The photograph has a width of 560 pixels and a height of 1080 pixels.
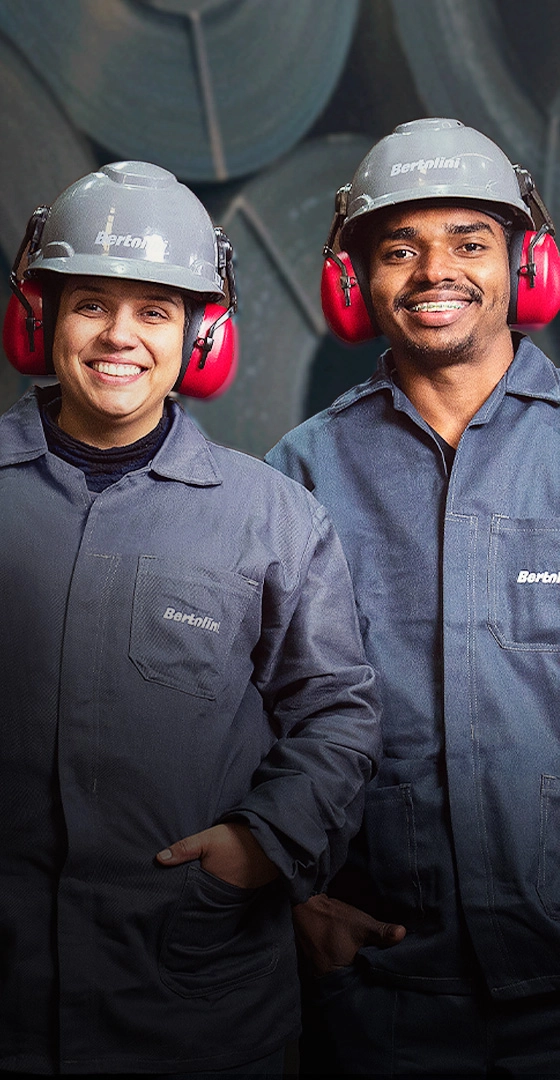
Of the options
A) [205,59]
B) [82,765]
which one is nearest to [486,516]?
[82,765]

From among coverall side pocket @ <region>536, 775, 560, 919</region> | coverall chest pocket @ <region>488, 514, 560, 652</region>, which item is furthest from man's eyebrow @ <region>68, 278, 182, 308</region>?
coverall side pocket @ <region>536, 775, 560, 919</region>

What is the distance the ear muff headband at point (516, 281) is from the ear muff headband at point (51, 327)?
33cm

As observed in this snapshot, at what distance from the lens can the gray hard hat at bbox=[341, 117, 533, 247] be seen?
7.72 feet

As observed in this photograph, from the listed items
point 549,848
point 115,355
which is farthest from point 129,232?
point 549,848

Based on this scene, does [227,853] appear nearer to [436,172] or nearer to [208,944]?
[208,944]

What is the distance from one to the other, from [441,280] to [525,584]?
0.65 meters

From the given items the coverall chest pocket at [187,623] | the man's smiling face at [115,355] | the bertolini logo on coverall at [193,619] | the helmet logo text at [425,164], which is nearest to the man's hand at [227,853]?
the coverall chest pocket at [187,623]

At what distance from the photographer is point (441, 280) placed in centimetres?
236

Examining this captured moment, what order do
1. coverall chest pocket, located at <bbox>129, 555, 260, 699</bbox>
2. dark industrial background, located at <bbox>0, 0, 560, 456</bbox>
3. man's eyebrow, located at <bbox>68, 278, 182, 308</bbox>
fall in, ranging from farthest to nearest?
dark industrial background, located at <bbox>0, 0, 560, 456</bbox>, man's eyebrow, located at <bbox>68, 278, 182, 308</bbox>, coverall chest pocket, located at <bbox>129, 555, 260, 699</bbox>

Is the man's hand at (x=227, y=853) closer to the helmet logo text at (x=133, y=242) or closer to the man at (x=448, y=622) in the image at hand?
the man at (x=448, y=622)

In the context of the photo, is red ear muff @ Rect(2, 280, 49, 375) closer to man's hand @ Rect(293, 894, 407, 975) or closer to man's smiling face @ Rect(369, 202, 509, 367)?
man's smiling face @ Rect(369, 202, 509, 367)

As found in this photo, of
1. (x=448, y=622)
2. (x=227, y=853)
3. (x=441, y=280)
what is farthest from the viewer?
(x=441, y=280)

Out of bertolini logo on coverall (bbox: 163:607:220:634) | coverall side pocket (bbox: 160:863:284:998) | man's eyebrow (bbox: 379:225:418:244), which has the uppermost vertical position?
man's eyebrow (bbox: 379:225:418:244)

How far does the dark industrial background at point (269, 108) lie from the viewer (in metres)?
4.39
